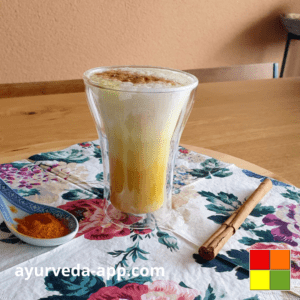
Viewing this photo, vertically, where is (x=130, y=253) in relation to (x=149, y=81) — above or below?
below

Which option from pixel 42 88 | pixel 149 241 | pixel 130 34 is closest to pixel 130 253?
pixel 149 241

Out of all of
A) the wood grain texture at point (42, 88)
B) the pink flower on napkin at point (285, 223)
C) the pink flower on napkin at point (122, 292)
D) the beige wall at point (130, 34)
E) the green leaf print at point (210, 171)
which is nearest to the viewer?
the pink flower on napkin at point (122, 292)

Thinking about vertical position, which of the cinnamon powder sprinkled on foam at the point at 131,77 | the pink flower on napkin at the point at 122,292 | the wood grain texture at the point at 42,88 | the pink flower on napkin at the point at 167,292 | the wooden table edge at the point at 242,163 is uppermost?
the cinnamon powder sprinkled on foam at the point at 131,77

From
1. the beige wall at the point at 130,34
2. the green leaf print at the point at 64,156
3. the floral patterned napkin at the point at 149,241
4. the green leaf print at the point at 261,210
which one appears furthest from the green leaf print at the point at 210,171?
the beige wall at the point at 130,34

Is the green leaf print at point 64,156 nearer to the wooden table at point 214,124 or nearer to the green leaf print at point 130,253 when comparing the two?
the wooden table at point 214,124

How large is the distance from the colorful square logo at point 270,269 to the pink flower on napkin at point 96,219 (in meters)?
0.14

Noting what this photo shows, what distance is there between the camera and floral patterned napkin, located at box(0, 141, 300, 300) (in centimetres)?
36

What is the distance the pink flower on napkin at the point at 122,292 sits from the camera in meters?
0.35

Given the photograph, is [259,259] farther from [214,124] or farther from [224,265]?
[214,124]

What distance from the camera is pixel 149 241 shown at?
1.43 ft

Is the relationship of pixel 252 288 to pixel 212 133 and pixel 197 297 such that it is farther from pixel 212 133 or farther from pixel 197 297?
pixel 212 133

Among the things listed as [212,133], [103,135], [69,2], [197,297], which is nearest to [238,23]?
[69,2]

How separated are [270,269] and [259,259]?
0.02 metres

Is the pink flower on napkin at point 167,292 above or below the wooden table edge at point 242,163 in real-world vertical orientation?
above
